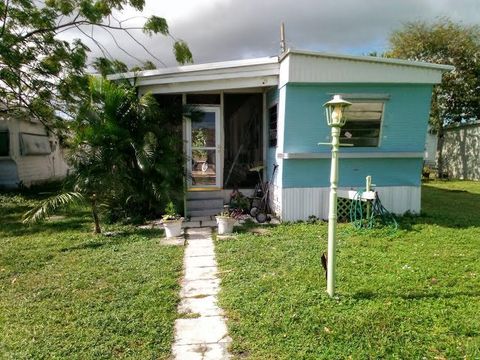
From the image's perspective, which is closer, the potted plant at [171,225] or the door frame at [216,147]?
the potted plant at [171,225]

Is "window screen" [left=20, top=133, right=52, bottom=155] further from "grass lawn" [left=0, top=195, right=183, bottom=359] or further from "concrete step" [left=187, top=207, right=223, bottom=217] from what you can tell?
"concrete step" [left=187, top=207, right=223, bottom=217]

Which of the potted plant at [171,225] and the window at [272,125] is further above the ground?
the window at [272,125]

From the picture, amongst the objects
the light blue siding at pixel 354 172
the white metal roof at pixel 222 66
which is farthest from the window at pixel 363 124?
the white metal roof at pixel 222 66

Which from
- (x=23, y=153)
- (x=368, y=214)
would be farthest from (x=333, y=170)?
(x=23, y=153)

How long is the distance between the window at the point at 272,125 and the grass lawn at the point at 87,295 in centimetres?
312

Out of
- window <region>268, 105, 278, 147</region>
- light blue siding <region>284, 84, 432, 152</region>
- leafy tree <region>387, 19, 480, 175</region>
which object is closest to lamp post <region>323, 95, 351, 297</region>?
light blue siding <region>284, 84, 432, 152</region>

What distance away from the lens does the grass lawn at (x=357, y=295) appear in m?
3.03

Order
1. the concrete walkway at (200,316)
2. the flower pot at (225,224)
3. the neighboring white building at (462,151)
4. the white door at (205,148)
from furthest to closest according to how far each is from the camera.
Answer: the neighboring white building at (462,151) < the white door at (205,148) < the flower pot at (225,224) < the concrete walkway at (200,316)

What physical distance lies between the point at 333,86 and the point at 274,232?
291 centimetres

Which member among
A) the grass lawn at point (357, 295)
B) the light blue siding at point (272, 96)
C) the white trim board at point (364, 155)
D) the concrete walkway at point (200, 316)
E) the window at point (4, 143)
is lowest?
the concrete walkway at point (200, 316)

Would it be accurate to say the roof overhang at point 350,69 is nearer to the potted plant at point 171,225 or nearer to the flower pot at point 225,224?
the flower pot at point 225,224

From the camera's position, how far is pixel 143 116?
7.54 meters

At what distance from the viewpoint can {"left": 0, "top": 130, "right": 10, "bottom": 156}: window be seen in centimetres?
1351

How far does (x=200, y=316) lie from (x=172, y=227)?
3094 mm
